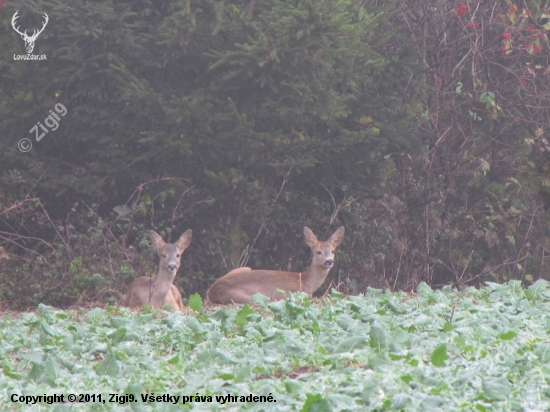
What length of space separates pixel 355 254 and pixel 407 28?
3379mm

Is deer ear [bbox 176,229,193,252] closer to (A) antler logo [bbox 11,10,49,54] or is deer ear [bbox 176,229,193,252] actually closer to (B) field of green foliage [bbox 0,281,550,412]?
(A) antler logo [bbox 11,10,49,54]

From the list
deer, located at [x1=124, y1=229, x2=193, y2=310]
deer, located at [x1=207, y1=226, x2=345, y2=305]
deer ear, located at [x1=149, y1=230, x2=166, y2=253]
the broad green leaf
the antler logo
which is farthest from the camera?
the antler logo

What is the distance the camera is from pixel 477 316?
5906 millimetres

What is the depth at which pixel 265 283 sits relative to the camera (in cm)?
901

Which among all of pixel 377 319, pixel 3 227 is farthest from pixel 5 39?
pixel 377 319

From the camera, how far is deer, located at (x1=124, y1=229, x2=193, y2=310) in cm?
866

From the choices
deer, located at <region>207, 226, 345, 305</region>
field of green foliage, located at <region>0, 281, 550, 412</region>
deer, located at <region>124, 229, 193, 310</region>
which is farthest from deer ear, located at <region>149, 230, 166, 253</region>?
field of green foliage, located at <region>0, 281, 550, 412</region>

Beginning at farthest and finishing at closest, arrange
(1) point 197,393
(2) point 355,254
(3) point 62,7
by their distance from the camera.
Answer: (2) point 355,254, (3) point 62,7, (1) point 197,393

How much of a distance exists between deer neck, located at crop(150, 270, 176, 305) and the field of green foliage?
219cm

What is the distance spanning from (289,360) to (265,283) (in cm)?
444

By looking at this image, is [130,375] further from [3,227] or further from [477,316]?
[3,227]

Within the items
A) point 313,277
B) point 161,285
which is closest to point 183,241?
point 161,285
